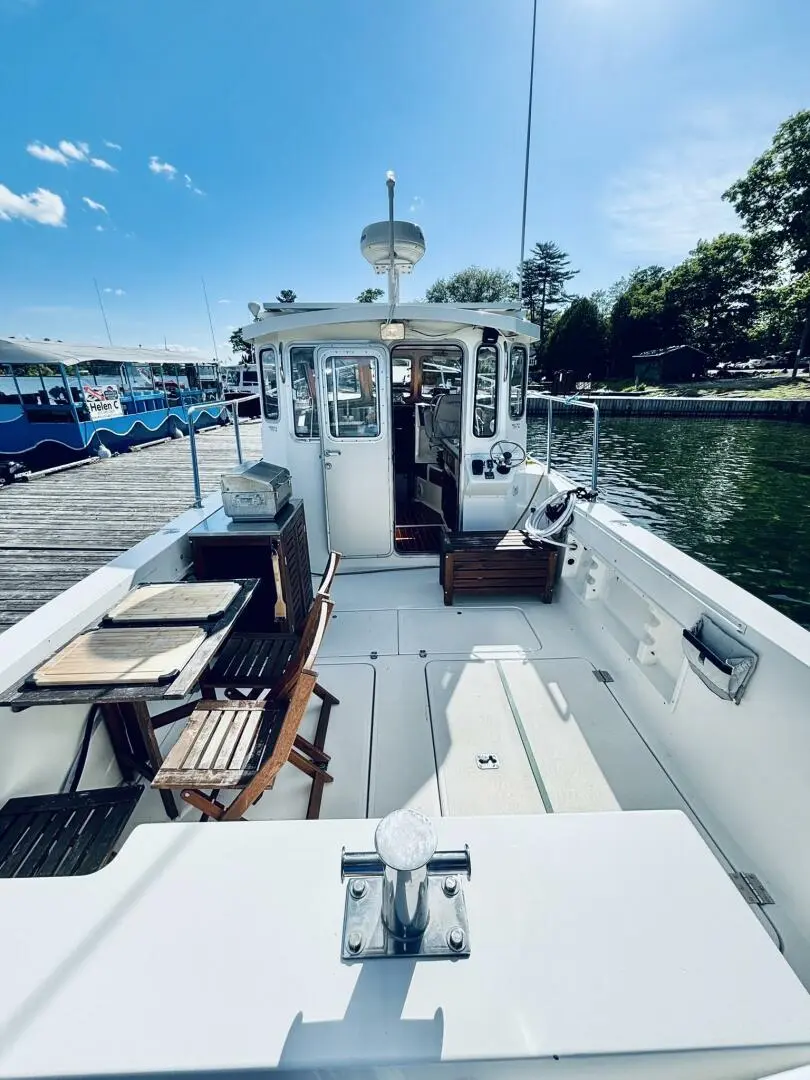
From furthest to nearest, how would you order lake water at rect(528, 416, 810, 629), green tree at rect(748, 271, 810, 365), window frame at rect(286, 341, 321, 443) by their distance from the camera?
green tree at rect(748, 271, 810, 365), lake water at rect(528, 416, 810, 629), window frame at rect(286, 341, 321, 443)

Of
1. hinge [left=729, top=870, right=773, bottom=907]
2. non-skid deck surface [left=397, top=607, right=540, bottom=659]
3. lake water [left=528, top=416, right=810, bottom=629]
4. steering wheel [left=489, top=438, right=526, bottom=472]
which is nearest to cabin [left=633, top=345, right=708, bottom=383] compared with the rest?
lake water [left=528, top=416, right=810, bottom=629]

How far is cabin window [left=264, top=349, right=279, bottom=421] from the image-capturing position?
359 cm

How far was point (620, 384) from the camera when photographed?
3038 centimetres

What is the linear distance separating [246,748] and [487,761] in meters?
1.03

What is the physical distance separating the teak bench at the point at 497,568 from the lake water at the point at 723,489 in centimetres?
467

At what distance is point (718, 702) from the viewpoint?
5.67ft

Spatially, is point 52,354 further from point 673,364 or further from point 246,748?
point 673,364

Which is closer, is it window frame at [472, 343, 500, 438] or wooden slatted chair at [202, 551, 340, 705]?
wooden slatted chair at [202, 551, 340, 705]

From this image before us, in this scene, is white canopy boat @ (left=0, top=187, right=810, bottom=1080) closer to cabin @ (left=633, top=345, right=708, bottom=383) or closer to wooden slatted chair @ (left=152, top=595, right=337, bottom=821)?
wooden slatted chair @ (left=152, top=595, right=337, bottom=821)

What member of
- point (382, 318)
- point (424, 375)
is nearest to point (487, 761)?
point (382, 318)

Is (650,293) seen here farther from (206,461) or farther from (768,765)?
(768,765)

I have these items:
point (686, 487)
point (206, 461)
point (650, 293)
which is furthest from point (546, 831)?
point (650, 293)

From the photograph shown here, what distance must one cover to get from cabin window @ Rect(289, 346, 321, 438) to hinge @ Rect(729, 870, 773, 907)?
10.8ft

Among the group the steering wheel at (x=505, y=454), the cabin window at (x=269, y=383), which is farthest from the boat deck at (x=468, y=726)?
the cabin window at (x=269, y=383)
